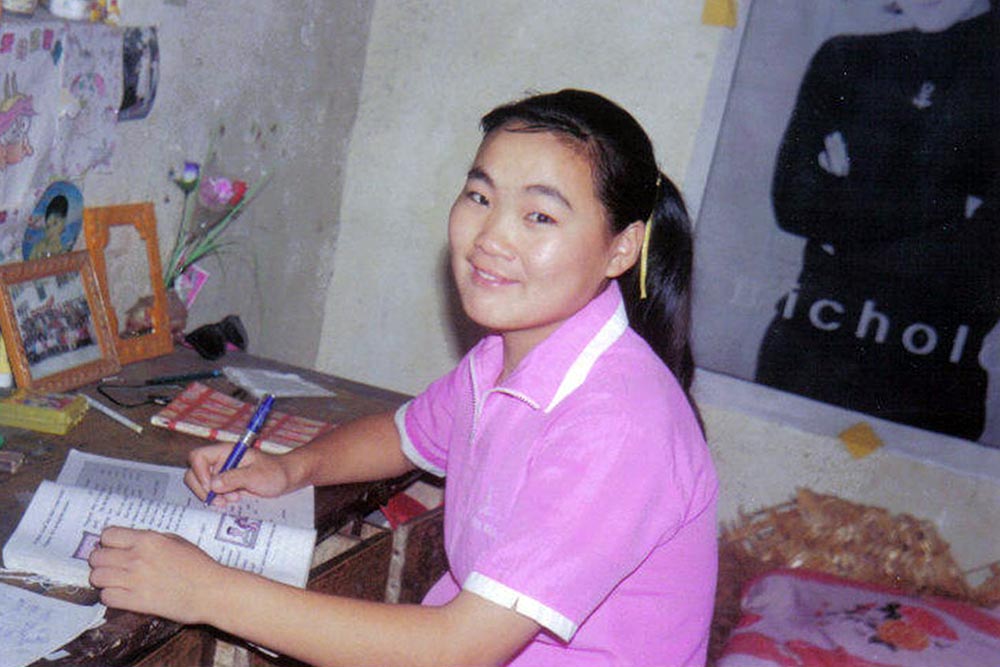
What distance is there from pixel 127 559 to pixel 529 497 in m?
0.42

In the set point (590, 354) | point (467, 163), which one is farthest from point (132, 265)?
point (590, 354)

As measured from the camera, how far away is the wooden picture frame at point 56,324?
1.59 meters

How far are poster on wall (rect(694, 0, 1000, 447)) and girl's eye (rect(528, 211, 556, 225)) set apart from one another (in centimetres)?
146

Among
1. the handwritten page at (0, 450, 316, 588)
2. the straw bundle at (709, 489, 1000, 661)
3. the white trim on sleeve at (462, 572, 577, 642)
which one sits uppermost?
the white trim on sleeve at (462, 572, 577, 642)

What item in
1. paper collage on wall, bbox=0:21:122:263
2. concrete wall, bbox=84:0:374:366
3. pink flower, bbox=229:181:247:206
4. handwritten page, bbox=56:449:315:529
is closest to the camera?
handwritten page, bbox=56:449:315:529

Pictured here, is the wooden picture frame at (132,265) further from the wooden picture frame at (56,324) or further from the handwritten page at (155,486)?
the handwritten page at (155,486)

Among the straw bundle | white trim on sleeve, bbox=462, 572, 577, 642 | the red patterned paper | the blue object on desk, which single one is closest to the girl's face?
white trim on sleeve, bbox=462, 572, 577, 642

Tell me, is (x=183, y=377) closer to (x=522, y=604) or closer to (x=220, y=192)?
(x=220, y=192)

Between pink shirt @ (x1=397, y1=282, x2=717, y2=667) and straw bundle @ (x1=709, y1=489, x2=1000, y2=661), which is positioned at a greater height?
pink shirt @ (x1=397, y1=282, x2=717, y2=667)

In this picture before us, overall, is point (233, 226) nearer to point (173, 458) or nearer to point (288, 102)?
point (288, 102)

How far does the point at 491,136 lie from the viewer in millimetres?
1259

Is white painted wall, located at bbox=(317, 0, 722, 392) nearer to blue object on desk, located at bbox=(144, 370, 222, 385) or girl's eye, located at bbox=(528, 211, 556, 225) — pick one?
blue object on desk, located at bbox=(144, 370, 222, 385)

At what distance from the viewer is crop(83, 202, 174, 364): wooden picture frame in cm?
184

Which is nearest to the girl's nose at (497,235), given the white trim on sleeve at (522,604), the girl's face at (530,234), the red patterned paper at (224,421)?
the girl's face at (530,234)
